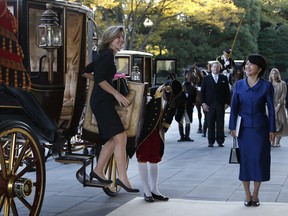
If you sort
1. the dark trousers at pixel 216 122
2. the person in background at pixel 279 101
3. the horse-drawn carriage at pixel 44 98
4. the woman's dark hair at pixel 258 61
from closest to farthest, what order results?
the horse-drawn carriage at pixel 44 98 → the woman's dark hair at pixel 258 61 → the person in background at pixel 279 101 → the dark trousers at pixel 216 122

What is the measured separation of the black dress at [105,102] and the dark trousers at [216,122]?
24.0 ft

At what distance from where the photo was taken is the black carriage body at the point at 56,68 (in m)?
5.98

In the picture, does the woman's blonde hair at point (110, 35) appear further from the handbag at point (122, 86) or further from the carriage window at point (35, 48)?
the carriage window at point (35, 48)

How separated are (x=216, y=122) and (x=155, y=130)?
651 cm

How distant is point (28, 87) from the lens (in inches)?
216

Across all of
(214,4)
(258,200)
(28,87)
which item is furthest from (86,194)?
(214,4)

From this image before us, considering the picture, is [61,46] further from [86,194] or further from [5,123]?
[86,194]

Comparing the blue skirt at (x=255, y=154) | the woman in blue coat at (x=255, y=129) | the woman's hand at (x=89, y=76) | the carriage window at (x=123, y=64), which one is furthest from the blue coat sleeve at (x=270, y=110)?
the carriage window at (x=123, y=64)

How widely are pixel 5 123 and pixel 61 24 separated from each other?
→ 1.65 metres

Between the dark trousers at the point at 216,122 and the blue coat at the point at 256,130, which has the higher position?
the blue coat at the point at 256,130

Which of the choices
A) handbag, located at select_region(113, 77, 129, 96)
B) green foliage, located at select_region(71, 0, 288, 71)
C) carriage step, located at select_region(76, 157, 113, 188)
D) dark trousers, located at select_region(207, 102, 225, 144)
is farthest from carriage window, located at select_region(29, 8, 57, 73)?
green foliage, located at select_region(71, 0, 288, 71)

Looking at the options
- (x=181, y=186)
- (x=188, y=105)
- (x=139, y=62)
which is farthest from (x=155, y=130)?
(x=139, y=62)

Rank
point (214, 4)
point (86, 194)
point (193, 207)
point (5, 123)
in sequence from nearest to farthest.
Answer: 1. point (5, 123)
2. point (193, 207)
3. point (86, 194)
4. point (214, 4)

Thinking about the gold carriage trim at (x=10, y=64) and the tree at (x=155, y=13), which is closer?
the gold carriage trim at (x=10, y=64)
